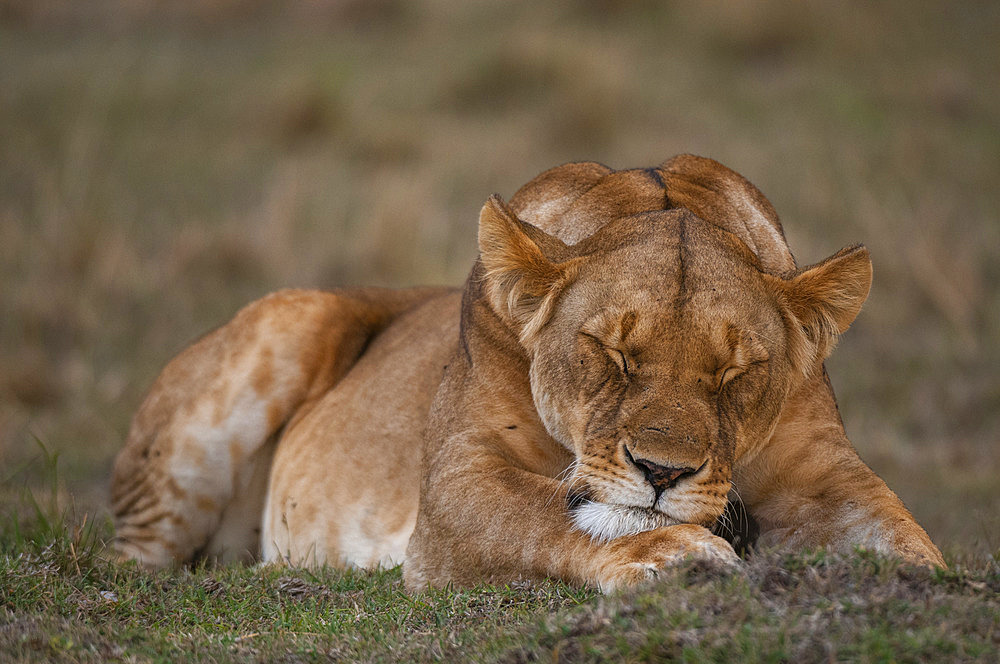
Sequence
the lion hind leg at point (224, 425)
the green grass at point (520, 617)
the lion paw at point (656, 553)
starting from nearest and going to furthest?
the green grass at point (520, 617)
the lion paw at point (656, 553)
the lion hind leg at point (224, 425)

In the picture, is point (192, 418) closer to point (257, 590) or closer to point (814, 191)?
point (257, 590)

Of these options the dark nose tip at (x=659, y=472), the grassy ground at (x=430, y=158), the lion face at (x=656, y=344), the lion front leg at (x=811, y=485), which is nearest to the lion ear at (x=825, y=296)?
the lion face at (x=656, y=344)

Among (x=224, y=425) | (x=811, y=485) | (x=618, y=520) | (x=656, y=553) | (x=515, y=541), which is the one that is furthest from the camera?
(x=224, y=425)

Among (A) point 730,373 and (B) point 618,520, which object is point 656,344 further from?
(B) point 618,520

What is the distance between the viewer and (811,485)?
3.57m

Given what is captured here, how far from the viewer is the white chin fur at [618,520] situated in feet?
9.98

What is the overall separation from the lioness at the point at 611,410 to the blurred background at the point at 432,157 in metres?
1.93

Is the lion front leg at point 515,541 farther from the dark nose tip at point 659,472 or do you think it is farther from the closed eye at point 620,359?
the closed eye at point 620,359

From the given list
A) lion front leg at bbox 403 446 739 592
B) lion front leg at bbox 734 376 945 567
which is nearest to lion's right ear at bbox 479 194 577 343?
lion front leg at bbox 403 446 739 592

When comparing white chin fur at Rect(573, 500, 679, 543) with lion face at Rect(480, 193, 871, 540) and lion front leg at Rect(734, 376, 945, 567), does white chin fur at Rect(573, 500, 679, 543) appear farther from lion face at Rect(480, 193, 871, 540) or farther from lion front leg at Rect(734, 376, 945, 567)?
lion front leg at Rect(734, 376, 945, 567)

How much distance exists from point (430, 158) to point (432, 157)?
3cm

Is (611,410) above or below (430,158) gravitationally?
below

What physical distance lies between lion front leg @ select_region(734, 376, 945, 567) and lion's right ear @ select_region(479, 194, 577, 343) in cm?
72

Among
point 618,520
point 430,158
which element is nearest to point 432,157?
point 430,158
